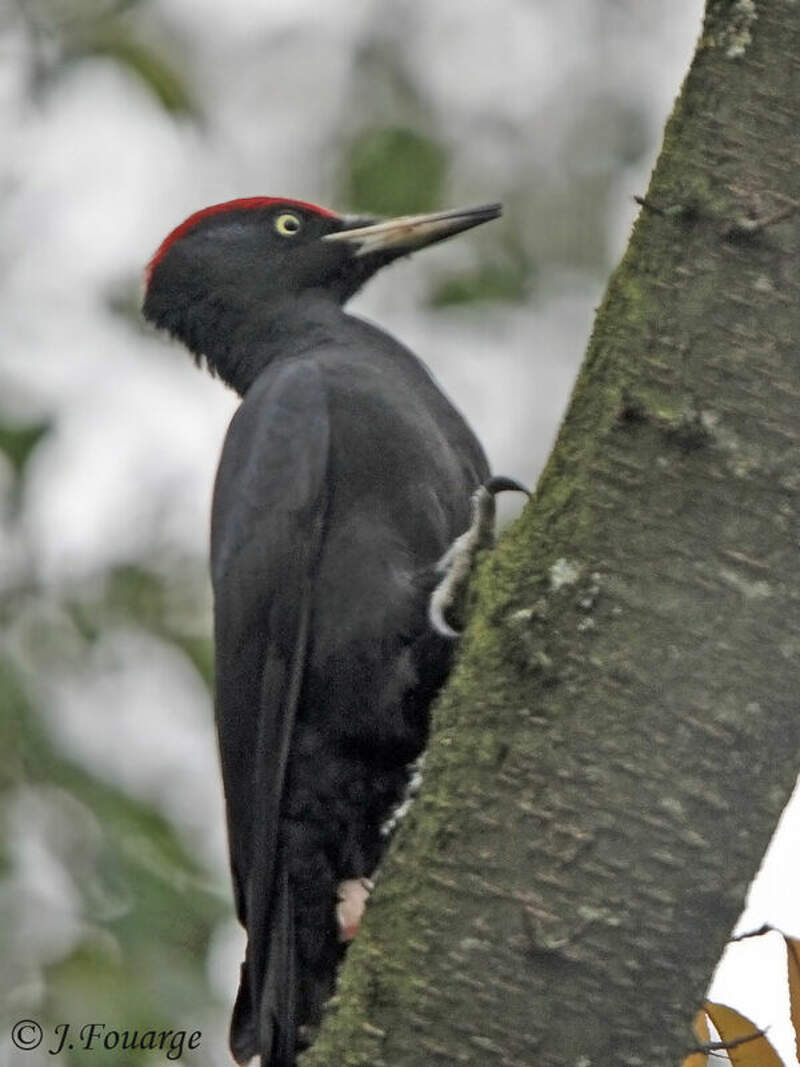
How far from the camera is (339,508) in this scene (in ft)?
11.0

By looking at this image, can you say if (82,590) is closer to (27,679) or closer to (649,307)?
(27,679)

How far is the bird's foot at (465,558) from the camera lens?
2996mm

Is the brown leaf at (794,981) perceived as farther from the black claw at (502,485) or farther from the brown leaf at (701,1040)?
the black claw at (502,485)

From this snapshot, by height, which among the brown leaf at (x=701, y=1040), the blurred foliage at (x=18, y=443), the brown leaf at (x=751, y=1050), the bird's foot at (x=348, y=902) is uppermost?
the brown leaf at (x=751, y=1050)

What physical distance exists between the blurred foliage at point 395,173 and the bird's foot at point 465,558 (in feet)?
6.35

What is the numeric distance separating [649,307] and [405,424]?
144 cm

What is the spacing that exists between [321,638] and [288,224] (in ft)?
4.79

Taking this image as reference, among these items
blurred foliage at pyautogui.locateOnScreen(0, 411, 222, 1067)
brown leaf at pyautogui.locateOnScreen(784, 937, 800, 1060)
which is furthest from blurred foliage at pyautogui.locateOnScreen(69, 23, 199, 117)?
brown leaf at pyautogui.locateOnScreen(784, 937, 800, 1060)

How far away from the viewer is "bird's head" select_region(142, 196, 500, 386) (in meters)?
4.16

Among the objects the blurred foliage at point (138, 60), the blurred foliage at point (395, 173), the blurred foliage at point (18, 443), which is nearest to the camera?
the blurred foliage at point (18, 443)

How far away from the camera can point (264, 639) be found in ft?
10.8

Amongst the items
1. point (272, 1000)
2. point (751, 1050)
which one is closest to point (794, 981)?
point (751, 1050)

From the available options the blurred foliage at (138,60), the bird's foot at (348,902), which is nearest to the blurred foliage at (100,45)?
the blurred foliage at (138,60)

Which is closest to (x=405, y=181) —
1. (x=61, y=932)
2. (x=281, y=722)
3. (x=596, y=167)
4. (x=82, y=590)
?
(x=596, y=167)
